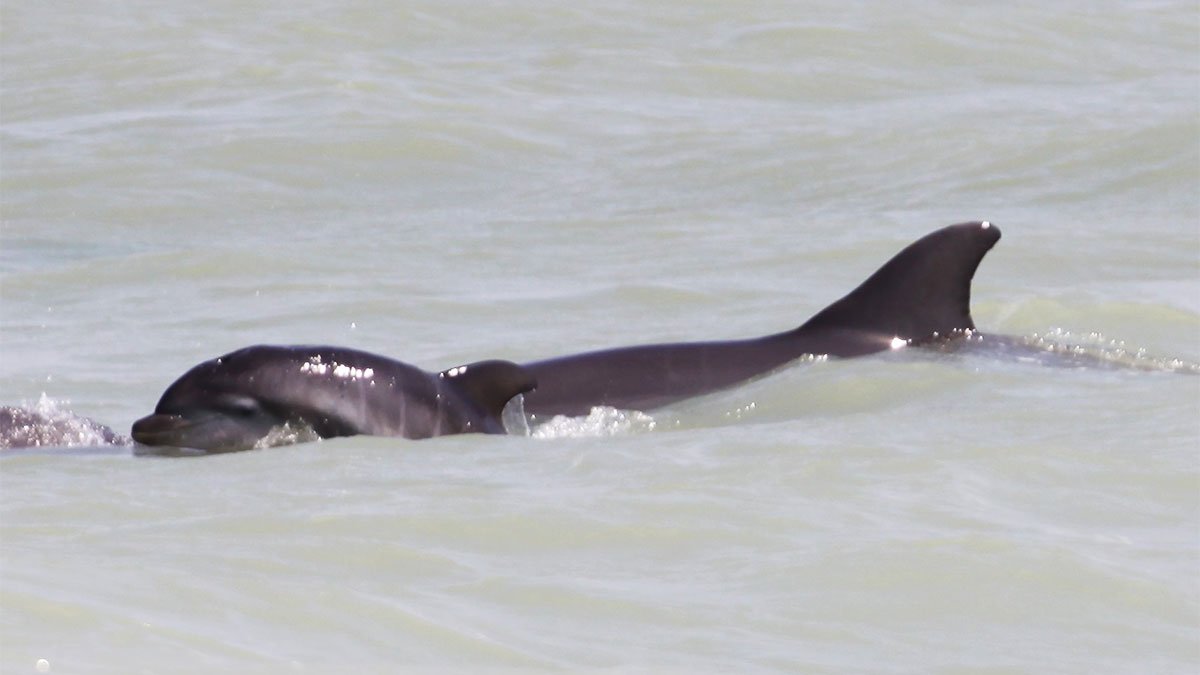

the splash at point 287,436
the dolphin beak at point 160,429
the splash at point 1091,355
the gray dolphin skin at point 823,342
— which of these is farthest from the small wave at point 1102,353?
the dolphin beak at point 160,429

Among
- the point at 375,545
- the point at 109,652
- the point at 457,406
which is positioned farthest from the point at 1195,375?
the point at 109,652

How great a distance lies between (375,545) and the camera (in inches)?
230

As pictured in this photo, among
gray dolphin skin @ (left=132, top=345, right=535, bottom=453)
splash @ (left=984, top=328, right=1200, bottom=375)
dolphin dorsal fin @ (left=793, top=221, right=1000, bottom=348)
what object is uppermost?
A: dolphin dorsal fin @ (left=793, top=221, right=1000, bottom=348)

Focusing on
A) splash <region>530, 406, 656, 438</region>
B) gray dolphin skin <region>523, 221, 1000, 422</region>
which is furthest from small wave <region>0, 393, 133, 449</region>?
gray dolphin skin <region>523, 221, 1000, 422</region>

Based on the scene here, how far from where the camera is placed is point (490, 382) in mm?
8039

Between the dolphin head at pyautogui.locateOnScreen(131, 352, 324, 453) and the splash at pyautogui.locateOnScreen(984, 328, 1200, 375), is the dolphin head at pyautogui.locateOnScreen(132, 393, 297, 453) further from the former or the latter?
the splash at pyautogui.locateOnScreen(984, 328, 1200, 375)

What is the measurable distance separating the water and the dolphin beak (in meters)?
0.22

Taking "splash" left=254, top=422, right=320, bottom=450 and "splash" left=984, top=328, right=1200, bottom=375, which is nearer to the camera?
"splash" left=254, top=422, right=320, bottom=450

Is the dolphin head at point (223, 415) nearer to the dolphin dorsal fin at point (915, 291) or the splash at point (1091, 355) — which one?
the dolphin dorsal fin at point (915, 291)

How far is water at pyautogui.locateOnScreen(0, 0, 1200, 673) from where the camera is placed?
5254mm

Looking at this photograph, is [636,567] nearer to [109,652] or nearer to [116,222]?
[109,652]

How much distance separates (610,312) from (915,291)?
2586 millimetres

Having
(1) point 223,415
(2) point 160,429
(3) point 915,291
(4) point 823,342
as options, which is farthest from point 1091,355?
(2) point 160,429

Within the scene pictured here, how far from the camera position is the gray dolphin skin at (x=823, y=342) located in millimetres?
9047
